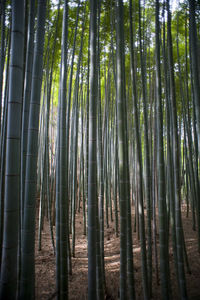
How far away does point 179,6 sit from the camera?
4.09 metres

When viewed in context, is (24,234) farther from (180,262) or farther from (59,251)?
(180,262)

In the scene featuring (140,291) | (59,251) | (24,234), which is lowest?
(140,291)

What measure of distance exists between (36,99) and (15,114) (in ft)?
1.25

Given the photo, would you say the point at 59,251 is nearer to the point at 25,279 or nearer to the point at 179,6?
the point at 25,279

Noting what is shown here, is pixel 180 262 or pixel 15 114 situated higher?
pixel 15 114

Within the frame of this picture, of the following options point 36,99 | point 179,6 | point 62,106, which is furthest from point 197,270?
point 179,6

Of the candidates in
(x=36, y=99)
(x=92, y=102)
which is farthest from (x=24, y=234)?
(x=92, y=102)

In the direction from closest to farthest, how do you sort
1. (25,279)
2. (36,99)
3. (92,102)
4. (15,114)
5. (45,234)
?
(15,114) < (25,279) < (36,99) < (92,102) < (45,234)

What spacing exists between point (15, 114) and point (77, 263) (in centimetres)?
364

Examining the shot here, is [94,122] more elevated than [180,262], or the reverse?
[94,122]

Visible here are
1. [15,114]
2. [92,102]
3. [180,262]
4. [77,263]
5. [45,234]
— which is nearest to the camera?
[15,114]

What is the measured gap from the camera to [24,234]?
1.44 m

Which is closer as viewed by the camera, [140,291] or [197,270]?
[140,291]

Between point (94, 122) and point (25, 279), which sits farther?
point (94, 122)
